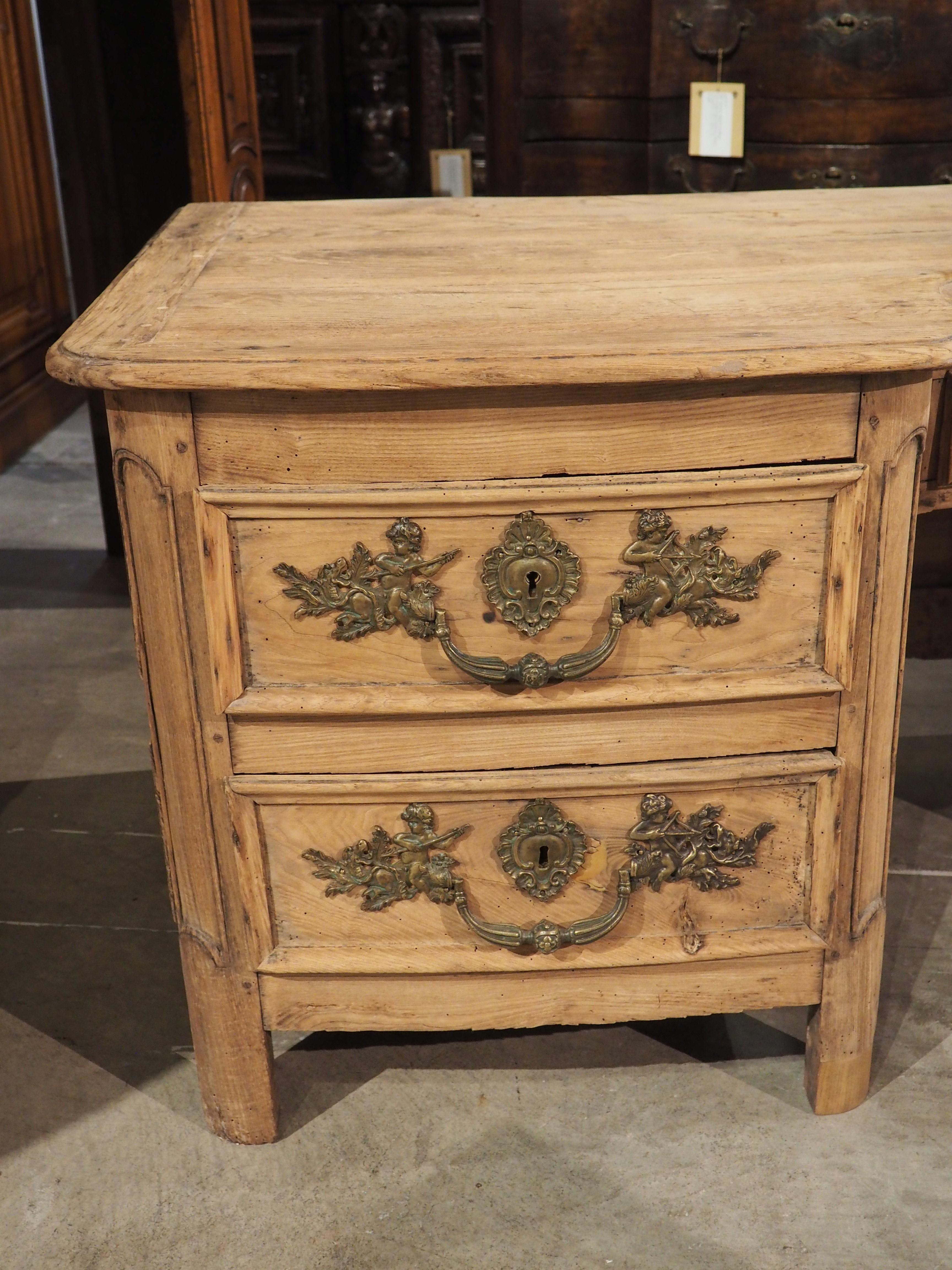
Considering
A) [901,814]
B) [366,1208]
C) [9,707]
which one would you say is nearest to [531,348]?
[366,1208]

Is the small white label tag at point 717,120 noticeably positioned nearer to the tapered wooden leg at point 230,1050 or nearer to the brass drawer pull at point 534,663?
the brass drawer pull at point 534,663

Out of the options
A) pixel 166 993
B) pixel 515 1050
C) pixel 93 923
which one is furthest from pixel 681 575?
pixel 93 923

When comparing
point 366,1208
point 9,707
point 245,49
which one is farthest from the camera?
point 245,49

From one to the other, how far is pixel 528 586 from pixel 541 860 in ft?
0.96

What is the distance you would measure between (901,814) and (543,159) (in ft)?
4.76

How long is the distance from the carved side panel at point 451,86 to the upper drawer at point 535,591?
330 centimetres

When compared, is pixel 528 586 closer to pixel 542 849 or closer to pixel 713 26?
pixel 542 849

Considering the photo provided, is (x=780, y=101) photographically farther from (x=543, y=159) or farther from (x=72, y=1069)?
(x=72, y=1069)

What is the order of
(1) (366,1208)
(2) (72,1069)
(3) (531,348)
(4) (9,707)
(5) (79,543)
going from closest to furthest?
(3) (531,348), (1) (366,1208), (2) (72,1069), (4) (9,707), (5) (79,543)

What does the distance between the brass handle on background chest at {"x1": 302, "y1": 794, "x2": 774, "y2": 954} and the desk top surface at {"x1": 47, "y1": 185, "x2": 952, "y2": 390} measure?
Answer: 426 mm

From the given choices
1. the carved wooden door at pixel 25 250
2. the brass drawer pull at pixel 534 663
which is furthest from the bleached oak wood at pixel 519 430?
the carved wooden door at pixel 25 250

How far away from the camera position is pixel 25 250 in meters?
3.70

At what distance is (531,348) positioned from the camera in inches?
42.6

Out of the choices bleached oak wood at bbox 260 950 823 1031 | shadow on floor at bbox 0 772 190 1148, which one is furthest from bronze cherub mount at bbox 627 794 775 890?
shadow on floor at bbox 0 772 190 1148
